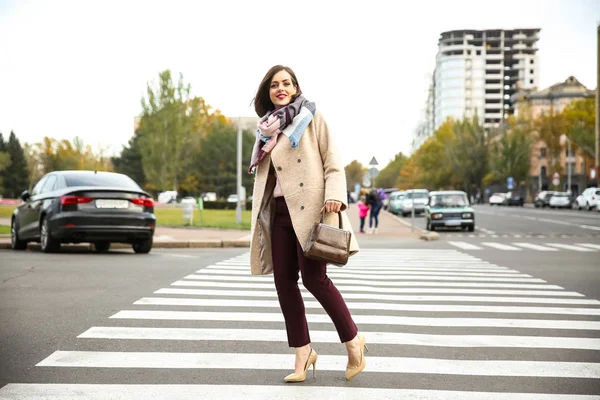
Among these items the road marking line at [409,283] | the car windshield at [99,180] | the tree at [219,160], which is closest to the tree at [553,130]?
the tree at [219,160]

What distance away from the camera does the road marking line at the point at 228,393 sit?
385 cm

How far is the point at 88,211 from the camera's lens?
1255 cm

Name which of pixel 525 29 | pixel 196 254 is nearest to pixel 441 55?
pixel 525 29

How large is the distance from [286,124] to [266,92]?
0.35 meters

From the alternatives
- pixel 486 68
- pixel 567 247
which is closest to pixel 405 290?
pixel 567 247

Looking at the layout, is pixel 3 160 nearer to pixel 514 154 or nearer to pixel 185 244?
pixel 514 154

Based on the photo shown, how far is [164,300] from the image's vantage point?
7387 millimetres

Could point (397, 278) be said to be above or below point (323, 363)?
below

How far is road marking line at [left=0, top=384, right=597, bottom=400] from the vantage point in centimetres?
385

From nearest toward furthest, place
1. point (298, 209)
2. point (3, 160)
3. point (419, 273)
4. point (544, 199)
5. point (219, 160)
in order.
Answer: point (298, 209), point (419, 273), point (544, 199), point (219, 160), point (3, 160)

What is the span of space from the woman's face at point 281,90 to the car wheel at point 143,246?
32.0 feet

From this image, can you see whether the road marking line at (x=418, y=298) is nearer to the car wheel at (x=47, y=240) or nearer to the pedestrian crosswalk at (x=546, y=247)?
the car wheel at (x=47, y=240)

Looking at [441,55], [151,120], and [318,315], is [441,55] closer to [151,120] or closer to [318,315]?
[151,120]

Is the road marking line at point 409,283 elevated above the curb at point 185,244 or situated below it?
above
